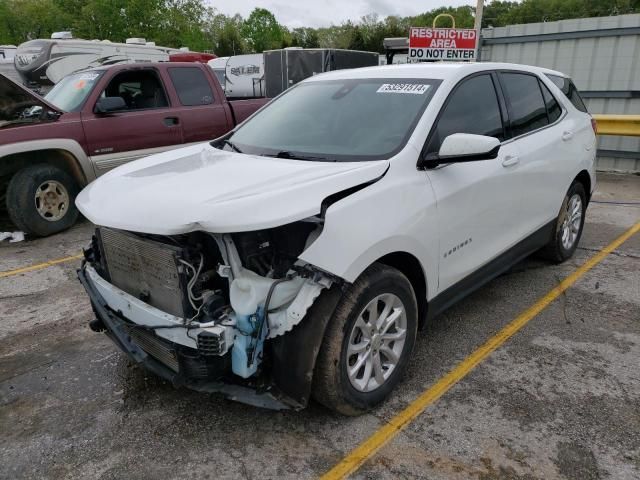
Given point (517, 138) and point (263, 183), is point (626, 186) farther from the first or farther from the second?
point (263, 183)

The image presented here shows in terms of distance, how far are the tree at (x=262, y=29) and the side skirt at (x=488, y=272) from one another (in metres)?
63.6

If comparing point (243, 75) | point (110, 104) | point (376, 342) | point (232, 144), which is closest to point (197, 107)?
point (110, 104)

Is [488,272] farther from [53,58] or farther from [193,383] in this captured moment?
[53,58]

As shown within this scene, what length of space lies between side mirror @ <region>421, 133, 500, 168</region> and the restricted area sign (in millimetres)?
8329

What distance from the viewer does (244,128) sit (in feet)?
12.8

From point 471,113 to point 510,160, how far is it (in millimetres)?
468

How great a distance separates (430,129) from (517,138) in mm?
1136

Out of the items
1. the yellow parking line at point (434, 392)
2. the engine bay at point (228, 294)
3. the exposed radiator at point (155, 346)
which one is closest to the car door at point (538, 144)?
the yellow parking line at point (434, 392)

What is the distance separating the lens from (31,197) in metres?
6.08

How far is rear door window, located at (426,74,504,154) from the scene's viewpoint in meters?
3.13

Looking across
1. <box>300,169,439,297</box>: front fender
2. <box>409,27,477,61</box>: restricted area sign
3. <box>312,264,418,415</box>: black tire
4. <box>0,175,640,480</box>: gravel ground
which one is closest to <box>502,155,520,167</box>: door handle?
<box>300,169,439,297</box>: front fender

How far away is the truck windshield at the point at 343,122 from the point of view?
3027mm

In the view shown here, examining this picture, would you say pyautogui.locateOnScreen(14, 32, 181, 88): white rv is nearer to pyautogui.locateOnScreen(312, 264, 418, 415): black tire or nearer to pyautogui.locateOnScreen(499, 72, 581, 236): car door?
pyautogui.locateOnScreen(499, 72, 581, 236): car door

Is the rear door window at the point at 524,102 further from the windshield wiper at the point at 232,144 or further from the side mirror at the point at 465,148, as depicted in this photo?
the windshield wiper at the point at 232,144
